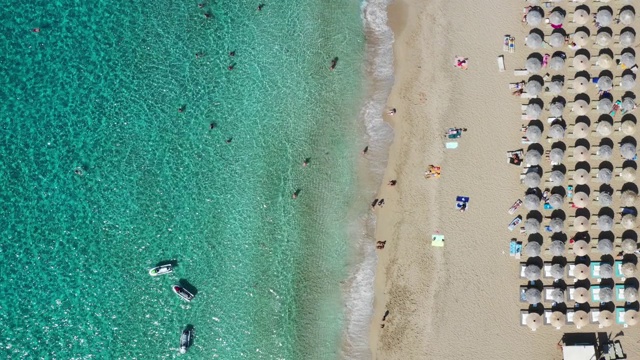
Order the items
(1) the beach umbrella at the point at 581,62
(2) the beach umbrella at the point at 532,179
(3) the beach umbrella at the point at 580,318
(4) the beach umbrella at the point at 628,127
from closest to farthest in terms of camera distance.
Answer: (3) the beach umbrella at the point at 580,318, (2) the beach umbrella at the point at 532,179, (4) the beach umbrella at the point at 628,127, (1) the beach umbrella at the point at 581,62

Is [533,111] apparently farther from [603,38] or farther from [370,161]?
[370,161]

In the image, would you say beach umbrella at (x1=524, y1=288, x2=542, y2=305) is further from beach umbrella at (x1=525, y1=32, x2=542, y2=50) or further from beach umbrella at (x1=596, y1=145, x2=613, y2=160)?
beach umbrella at (x1=525, y1=32, x2=542, y2=50)

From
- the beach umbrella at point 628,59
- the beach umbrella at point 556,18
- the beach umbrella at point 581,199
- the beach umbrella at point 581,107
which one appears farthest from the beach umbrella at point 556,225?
the beach umbrella at point 556,18

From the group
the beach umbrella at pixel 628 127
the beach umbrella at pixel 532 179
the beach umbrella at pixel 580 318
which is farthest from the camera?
the beach umbrella at pixel 628 127

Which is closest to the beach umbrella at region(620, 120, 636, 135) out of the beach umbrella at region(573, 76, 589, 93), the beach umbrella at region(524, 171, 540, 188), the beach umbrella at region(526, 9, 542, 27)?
the beach umbrella at region(573, 76, 589, 93)

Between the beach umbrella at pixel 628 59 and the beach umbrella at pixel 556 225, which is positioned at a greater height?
the beach umbrella at pixel 628 59

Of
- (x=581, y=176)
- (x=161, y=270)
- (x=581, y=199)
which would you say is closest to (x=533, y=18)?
(x=581, y=176)

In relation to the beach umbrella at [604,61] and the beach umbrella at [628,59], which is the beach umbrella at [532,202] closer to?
the beach umbrella at [604,61]

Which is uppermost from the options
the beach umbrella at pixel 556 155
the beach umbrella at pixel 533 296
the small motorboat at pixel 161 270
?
the beach umbrella at pixel 556 155
